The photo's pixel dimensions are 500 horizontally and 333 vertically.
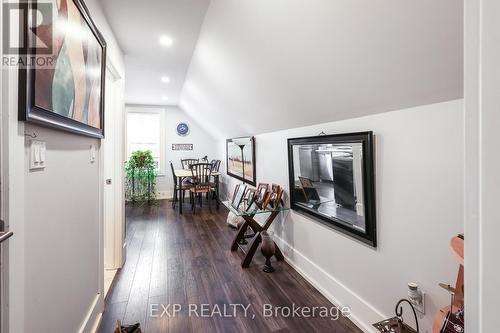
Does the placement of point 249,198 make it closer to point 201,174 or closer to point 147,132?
point 201,174

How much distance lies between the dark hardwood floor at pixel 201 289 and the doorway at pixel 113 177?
0.74 feet

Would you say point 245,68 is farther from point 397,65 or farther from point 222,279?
point 222,279

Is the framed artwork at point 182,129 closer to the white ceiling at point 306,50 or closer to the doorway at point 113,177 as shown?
the white ceiling at point 306,50

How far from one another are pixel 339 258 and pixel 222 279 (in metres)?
1.16

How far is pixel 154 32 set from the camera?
7.92ft

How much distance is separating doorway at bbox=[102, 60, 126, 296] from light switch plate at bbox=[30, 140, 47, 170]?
5.23 feet

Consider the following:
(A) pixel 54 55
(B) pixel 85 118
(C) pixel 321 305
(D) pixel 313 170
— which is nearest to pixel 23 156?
(A) pixel 54 55

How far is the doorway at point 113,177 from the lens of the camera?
2520 mm

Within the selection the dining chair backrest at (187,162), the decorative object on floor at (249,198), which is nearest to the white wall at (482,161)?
the decorative object on floor at (249,198)

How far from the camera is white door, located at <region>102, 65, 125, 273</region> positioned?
2521mm

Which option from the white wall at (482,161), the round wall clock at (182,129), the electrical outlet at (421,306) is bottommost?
the electrical outlet at (421,306)

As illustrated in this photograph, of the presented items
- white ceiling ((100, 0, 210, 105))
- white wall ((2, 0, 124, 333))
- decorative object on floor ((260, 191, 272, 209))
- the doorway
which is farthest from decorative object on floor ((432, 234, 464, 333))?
the doorway

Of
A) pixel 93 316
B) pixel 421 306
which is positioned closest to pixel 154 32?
pixel 93 316

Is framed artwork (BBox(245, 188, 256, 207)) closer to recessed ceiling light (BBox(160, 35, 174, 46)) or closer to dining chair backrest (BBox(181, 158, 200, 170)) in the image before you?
recessed ceiling light (BBox(160, 35, 174, 46))
